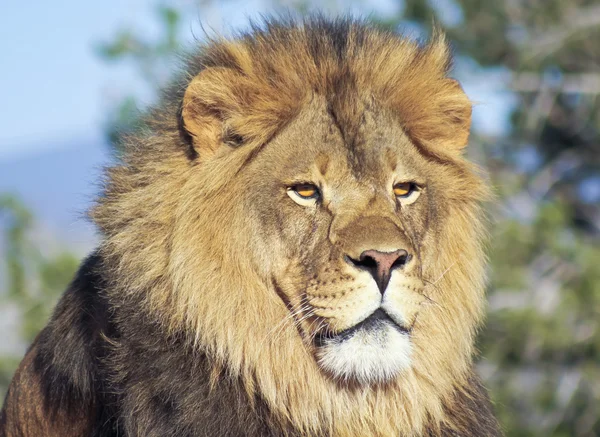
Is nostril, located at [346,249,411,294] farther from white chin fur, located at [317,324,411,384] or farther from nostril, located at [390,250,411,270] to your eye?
white chin fur, located at [317,324,411,384]

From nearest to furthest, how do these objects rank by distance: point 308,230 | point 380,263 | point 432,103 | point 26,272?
point 380,263, point 308,230, point 432,103, point 26,272

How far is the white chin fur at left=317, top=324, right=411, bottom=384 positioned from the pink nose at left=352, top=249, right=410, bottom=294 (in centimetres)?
20

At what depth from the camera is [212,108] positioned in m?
3.92

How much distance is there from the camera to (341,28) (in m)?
4.27

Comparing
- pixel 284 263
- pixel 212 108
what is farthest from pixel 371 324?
pixel 212 108

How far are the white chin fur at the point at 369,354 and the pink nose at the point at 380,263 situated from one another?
201mm

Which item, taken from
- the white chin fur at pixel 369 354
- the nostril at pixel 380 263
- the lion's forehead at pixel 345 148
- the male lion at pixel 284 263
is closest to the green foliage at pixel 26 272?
the male lion at pixel 284 263

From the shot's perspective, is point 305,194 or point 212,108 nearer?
point 305,194

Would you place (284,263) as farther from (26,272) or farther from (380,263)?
(26,272)

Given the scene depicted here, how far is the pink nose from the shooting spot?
3.50m

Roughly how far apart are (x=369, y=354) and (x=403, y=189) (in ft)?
2.43

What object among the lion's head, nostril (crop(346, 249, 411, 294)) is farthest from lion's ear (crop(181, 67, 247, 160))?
nostril (crop(346, 249, 411, 294))

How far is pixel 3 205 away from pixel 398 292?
1419 centimetres

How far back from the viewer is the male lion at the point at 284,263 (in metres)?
3.67
